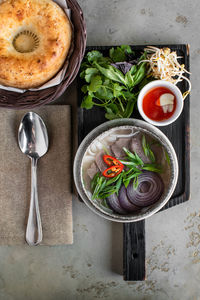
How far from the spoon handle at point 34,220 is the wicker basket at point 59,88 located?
29 centimetres

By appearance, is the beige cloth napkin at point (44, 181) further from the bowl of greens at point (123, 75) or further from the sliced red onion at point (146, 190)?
the sliced red onion at point (146, 190)

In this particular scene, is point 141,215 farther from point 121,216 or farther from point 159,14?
point 159,14

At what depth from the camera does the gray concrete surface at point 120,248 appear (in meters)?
1.47

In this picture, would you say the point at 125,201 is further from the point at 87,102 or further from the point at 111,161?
the point at 87,102

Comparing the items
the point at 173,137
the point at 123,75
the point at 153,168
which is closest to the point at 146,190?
the point at 153,168

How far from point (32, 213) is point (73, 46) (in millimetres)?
712

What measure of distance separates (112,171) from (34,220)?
1.40 feet

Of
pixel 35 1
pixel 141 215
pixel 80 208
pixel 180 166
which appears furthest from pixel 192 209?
pixel 35 1

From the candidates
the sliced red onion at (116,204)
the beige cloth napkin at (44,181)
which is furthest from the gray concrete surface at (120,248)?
the sliced red onion at (116,204)

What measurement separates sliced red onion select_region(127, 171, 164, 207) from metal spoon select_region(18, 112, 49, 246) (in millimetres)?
410

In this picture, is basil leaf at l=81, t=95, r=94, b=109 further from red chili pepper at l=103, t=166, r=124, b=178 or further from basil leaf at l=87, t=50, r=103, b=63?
red chili pepper at l=103, t=166, r=124, b=178

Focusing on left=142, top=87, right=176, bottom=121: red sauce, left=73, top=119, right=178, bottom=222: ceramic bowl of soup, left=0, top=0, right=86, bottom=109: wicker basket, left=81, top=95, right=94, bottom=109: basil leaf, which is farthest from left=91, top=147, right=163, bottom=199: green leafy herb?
left=0, top=0, right=86, bottom=109: wicker basket

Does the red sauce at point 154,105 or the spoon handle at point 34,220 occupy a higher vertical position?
the red sauce at point 154,105

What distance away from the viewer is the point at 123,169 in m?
1.28
